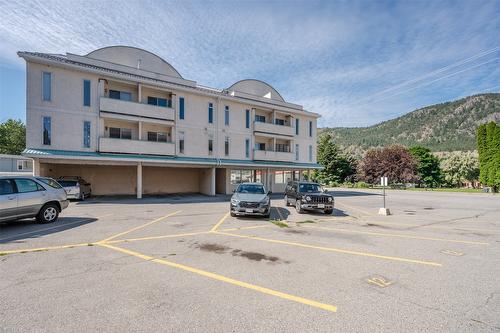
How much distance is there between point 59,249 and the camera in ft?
21.2

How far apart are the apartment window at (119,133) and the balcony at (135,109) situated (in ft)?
7.84

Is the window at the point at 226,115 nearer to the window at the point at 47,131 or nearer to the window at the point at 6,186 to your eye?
the window at the point at 47,131

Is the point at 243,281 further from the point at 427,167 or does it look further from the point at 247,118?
the point at 427,167

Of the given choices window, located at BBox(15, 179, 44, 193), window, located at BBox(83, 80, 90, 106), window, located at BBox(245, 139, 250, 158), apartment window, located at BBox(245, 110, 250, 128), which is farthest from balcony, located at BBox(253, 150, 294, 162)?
window, located at BBox(15, 179, 44, 193)

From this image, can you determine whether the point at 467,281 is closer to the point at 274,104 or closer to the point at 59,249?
the point at 59,249

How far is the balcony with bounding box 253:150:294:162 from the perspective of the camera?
27.1 m

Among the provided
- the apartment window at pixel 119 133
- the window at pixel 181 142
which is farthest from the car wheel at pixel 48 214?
the window at pixel 181 142

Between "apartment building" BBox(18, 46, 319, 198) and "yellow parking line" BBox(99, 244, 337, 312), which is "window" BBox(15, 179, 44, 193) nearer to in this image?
"yellow parking line" BBox(99, 244, 337, 312)

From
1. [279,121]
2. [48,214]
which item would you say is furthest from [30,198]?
[279,121]

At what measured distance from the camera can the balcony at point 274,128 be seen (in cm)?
2748

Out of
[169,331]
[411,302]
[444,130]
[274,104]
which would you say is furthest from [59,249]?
[444,130]

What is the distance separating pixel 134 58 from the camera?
991 inches

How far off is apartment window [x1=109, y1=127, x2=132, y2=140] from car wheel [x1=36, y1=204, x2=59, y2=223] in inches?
531

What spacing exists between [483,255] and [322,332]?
6.54 m
